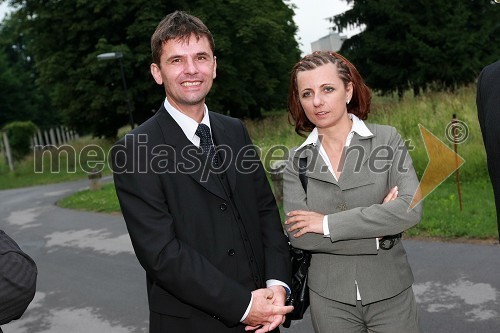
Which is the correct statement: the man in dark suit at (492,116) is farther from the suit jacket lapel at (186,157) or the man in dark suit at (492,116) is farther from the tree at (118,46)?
the tree at (118,46)

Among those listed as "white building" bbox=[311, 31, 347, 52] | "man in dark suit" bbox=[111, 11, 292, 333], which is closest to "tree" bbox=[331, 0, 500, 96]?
"white building" bbox=[311, 31, 347, 52]

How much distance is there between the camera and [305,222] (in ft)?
8.33

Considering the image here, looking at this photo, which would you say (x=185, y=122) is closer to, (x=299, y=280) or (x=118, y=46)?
(x=299, y=280)

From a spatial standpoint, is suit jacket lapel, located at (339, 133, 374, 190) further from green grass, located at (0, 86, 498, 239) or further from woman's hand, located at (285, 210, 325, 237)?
green grass, located at (0, 86, 498, 239)

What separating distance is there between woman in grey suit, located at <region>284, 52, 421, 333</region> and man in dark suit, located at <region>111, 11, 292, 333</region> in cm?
22

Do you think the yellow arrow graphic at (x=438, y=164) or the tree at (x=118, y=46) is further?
the tree at (x=118, y=46)

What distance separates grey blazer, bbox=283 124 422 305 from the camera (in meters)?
2.46

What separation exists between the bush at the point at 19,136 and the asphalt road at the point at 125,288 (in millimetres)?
21917

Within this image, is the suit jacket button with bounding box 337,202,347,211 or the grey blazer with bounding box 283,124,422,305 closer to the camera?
the grey blazer with bounding box 283,124,422,305

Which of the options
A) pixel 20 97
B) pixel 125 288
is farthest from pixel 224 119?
pixel 20 97

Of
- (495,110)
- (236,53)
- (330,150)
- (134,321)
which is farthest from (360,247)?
(236,53)

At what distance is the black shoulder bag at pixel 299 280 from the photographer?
259 cm

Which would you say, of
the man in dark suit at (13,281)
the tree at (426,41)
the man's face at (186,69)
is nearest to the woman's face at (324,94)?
the man's face at (186,69)

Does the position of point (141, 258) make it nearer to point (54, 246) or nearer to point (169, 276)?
point (169, 276)
